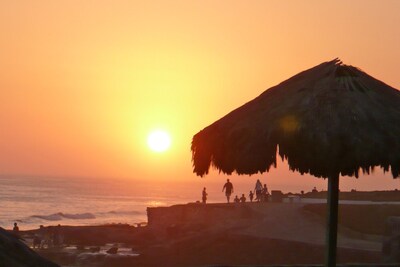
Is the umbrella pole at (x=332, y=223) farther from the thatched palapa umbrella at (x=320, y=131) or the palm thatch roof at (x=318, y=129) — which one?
the palm thatch roof at (x=318, y=129)

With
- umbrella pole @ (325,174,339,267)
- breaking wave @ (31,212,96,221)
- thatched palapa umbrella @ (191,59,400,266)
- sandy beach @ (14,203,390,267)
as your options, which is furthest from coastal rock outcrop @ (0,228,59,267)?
breaking wave @ (31,212,96,221)

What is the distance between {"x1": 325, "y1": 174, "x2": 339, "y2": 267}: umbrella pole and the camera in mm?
10195

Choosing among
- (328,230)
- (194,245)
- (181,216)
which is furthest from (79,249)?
(328,230)

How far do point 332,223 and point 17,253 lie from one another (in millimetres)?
4687

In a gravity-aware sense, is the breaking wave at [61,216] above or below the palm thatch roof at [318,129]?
below

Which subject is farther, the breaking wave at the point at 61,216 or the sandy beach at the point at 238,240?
the breaking wave at the point at 61,216

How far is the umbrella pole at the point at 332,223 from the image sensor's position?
10.2 m

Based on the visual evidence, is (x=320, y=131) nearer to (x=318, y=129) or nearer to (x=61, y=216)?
(x=318, y=129)

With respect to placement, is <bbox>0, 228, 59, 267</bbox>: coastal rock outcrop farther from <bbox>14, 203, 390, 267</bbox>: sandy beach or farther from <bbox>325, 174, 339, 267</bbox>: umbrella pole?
<bbox>14, 203, 390, 267</bbox>: sandy beach

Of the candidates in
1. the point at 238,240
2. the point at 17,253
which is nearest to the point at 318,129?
the point at 17,253

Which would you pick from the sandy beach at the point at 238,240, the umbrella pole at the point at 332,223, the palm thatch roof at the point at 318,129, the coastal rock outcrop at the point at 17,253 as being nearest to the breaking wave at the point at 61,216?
the sandy beach at the point at 238,240

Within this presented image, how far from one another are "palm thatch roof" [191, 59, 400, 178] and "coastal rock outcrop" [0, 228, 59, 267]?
9.45 ft

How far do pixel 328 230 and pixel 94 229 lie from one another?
50.9m

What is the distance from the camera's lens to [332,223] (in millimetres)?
10289
